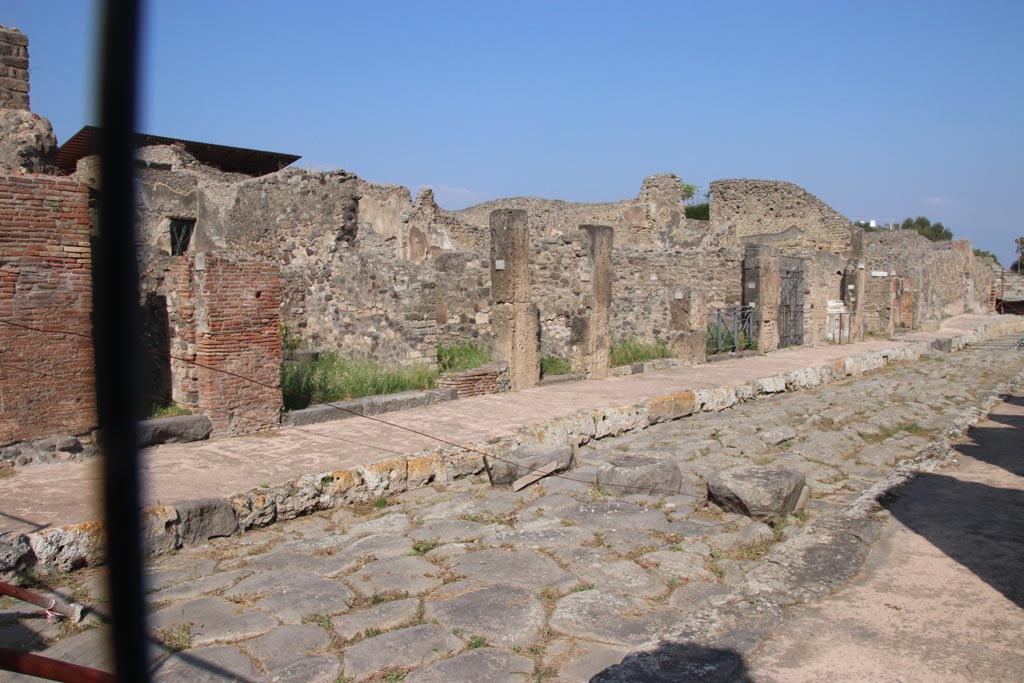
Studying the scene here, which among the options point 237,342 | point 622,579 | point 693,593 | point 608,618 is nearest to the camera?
point 608,618

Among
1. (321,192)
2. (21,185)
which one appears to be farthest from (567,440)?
(321,192)

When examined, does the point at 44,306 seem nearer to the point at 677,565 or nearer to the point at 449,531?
the point at 449,531

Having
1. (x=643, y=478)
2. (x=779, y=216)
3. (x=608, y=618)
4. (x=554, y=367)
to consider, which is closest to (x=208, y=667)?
(x=608, y=618)

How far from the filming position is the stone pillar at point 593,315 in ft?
40.1

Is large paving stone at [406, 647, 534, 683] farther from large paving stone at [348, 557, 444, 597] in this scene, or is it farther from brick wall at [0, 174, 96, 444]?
brick wall at [0, 174, 96, 444]

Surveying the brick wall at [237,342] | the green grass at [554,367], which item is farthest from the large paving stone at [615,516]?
the green grass at [554,367]

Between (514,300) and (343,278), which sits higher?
(343,278)

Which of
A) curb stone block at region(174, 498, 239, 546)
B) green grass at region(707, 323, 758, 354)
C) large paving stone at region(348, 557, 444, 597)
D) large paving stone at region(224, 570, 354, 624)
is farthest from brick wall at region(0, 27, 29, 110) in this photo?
green grass at region(707, 323, 758, 354)

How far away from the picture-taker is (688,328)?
1484 cm

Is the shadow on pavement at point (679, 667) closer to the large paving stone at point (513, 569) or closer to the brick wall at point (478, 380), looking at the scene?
the large paving stone at point (513, 569)

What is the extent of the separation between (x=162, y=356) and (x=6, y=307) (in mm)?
2197

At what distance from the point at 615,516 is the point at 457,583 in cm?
148

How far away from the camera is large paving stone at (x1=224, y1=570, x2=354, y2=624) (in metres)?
3.60

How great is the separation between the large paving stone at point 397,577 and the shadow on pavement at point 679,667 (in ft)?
4.41
